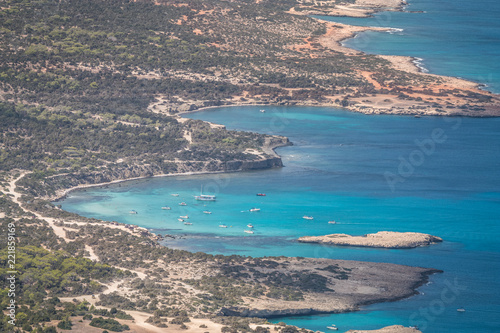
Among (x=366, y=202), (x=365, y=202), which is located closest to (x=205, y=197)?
(x=365, y=202)

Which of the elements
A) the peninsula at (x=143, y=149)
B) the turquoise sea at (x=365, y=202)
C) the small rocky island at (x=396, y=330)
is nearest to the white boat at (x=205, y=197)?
the turquoise sea at (x=365, y=202)

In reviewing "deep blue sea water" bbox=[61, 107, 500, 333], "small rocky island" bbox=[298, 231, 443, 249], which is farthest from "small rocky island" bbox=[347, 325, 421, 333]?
"small rocky island" bbox=[298, 231, 443, 249]

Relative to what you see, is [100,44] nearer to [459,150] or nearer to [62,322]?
[459,150]

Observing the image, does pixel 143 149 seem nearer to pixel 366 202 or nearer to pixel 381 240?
pixel 366 202

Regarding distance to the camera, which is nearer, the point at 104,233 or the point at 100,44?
the point at 104,233

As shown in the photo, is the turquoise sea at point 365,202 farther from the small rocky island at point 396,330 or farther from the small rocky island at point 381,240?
the small rocky island at point 396,330

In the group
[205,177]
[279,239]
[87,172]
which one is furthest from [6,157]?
[279,239]
